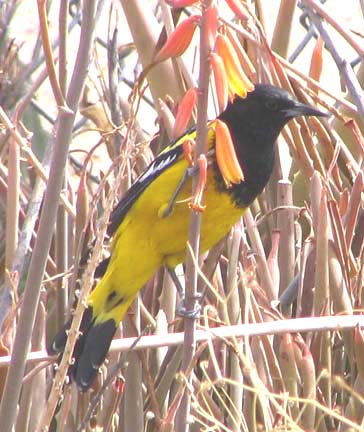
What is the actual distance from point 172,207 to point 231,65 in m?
1.04

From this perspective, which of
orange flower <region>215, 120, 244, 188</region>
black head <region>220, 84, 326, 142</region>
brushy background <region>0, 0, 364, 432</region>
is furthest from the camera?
black head <region>220, 84, 326, 142</region>

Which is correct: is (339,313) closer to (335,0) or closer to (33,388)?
(33,388)

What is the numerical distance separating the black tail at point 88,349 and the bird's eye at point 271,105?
67 centimetres

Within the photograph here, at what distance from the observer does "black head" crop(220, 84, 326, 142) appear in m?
2.64

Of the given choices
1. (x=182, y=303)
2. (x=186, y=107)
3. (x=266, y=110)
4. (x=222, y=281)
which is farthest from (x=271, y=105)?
(x=186, y=107)

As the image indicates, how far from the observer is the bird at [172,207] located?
2654mm

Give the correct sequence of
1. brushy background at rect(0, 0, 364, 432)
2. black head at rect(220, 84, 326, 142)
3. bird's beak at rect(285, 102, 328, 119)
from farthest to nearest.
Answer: black head at rect(220, 84, 326, 142) → bird's beak at rect(285, 102, 328, 119) → brushy background at rect(0, 0, 364, 432)

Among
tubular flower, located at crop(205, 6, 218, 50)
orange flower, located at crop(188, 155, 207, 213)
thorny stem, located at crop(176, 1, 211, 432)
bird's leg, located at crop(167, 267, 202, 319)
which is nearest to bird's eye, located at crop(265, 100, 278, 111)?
bird's leg, located at crop(167, 267, 202, 319)

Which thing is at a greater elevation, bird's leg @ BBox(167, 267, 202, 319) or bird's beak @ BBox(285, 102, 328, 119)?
A: bird's beak @ BBox(285, 102, 328, 119)

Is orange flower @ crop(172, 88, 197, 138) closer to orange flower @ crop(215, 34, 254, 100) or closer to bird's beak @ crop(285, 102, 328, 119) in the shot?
orange flower @ crop(215, 34, 254, 100)

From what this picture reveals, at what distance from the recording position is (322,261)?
7.39 feet

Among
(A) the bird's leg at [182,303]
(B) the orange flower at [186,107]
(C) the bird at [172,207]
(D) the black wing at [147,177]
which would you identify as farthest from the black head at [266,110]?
(B) the orange flower at [186,107]

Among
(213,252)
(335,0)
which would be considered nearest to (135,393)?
(213,252)

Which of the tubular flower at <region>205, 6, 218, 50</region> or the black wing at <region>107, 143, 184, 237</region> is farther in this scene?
the black wing at <region>107, 143, 184, 237</region>
